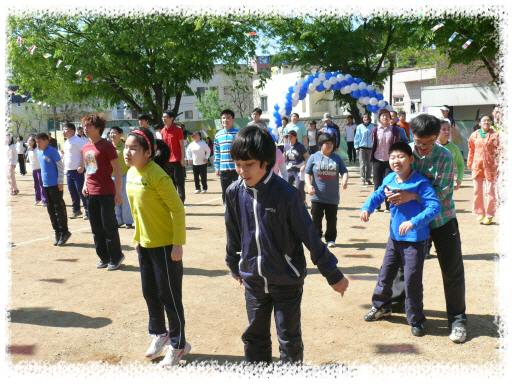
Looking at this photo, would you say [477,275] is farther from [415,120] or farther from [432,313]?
[415,120]

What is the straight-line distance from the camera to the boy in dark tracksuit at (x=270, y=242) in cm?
291

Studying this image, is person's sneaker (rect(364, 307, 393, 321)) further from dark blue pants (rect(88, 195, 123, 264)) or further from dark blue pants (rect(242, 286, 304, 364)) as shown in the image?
dark blue pants (rect(88, 195, 123, 264))

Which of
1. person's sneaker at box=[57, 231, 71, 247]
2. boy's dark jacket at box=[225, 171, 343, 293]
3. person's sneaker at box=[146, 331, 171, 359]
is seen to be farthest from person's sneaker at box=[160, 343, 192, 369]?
person's sneaker at box=[57, 231, 71, 247]

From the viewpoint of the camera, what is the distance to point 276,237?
299 cm

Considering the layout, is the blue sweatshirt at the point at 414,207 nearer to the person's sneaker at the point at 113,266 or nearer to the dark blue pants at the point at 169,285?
the dark blue pants at the point at 169,285

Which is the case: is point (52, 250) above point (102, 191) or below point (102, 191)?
below

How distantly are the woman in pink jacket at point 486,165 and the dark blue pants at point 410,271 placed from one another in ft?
15.9

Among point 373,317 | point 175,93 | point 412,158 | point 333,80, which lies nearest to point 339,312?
point 373,317

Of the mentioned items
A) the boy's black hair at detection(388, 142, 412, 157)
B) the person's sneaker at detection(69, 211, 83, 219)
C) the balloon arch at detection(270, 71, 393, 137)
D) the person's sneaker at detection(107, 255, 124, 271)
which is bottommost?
the person's sneaker at detection(107, 255, 124, 271)

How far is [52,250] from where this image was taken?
7.61m

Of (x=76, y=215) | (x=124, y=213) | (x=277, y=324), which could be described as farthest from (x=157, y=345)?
(x=76, y=215)

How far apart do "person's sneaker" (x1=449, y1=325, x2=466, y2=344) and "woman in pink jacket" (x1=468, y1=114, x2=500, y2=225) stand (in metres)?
4.95

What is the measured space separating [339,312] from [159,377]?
1987 millimetres

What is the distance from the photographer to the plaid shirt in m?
4.09
